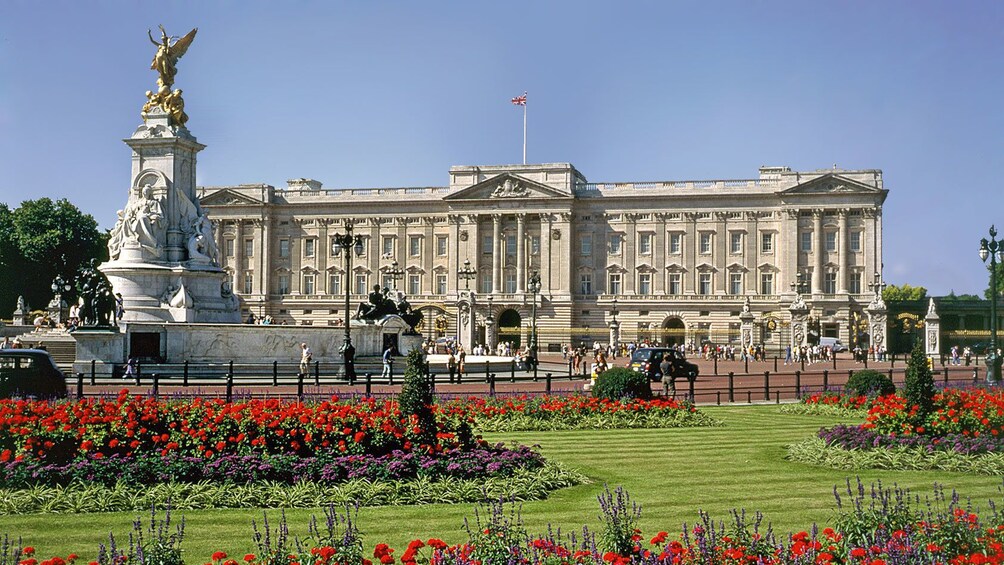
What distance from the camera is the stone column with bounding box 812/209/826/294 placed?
8506 centimetres

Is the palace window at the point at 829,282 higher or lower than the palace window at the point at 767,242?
lower

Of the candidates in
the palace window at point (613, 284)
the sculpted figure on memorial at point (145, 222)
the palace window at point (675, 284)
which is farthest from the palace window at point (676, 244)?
the sculpted figure on memorial at point (145, 222)

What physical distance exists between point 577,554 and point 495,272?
83856 mm

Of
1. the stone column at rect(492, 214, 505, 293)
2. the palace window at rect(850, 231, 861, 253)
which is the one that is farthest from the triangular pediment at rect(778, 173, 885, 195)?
the stone column at rect(492, 214, 505, 293)

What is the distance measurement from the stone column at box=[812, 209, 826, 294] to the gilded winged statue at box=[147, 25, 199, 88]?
61.6m

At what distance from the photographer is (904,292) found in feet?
458

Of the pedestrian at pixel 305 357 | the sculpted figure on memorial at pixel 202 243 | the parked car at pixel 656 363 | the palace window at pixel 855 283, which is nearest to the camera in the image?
the pedestrian at pixel 305 357

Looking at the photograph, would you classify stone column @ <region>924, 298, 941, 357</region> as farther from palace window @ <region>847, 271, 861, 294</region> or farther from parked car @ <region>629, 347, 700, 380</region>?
palace window @ <region>847, 271, 861, 294</region>

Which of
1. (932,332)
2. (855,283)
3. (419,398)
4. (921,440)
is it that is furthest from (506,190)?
(419,398)

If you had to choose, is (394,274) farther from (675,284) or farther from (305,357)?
(305,357)

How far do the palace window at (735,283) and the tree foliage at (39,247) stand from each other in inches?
2150

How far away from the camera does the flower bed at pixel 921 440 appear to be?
47.4ft

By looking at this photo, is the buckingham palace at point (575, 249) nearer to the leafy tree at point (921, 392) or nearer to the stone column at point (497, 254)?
the stone column at point (497, 254)

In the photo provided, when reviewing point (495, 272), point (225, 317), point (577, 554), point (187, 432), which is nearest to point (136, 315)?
point (225, 317)
